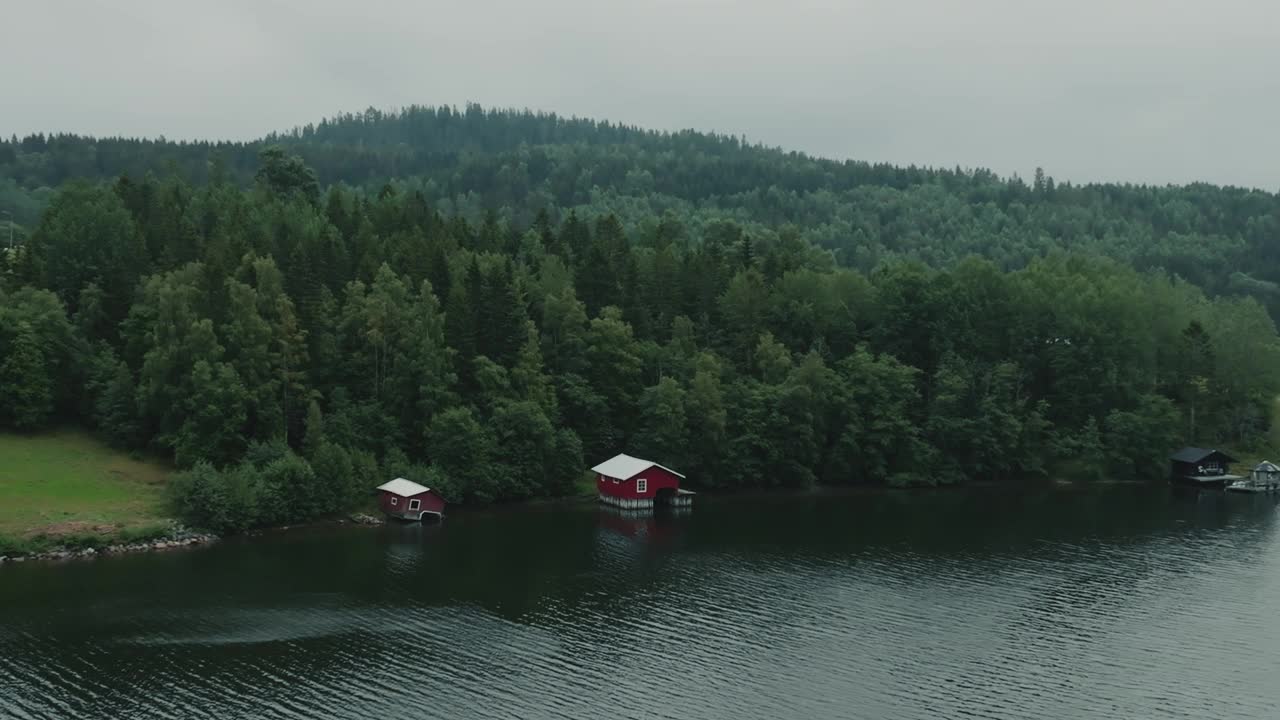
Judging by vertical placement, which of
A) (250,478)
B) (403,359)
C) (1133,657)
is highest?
(403,359)

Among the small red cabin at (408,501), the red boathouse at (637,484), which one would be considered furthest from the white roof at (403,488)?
A: the red boathouse at (637,484)

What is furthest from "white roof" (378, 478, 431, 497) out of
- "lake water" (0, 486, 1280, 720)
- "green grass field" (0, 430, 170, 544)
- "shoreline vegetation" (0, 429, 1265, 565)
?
"green grass field" (0, 430, 170, 544)

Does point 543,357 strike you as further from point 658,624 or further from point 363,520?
point 658,624

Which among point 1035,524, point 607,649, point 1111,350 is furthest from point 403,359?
point 1111,350

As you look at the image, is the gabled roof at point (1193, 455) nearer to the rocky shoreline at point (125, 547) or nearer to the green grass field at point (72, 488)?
the rocky shoreline at point (125, 547)

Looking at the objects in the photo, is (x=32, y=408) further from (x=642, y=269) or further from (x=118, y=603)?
(x=642, y=269)

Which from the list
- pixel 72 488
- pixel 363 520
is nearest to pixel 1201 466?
pixel 363 520

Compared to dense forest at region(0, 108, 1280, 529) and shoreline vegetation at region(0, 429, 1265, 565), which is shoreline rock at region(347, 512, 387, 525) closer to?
shoreline vegetation at region(0, 429, 1265, 565)
